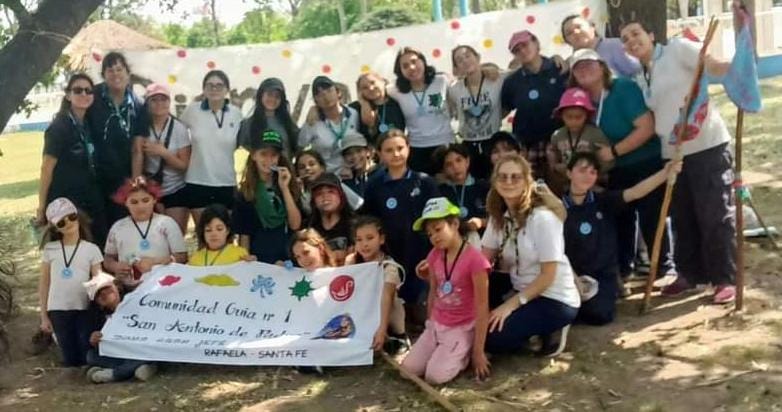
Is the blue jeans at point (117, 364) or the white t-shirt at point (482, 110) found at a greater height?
the white t-shirt at point (482, 110)

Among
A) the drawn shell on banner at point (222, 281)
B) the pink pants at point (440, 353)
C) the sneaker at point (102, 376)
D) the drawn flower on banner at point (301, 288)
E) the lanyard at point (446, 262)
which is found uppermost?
the lanyard at point (446, 262)

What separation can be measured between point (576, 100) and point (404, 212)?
1.31 metres

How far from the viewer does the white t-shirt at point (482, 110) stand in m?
6.70

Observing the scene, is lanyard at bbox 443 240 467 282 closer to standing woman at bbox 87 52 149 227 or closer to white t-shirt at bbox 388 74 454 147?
white t-shirt at bbox 388 74 454 147

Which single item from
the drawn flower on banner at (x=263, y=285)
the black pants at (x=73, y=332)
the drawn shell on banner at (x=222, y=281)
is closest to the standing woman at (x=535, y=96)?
the drawn flower on banner at (x=263, y=285)

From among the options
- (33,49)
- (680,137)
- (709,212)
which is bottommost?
(709,212)

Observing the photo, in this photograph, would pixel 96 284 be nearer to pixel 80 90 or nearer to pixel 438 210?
pixel 80 90

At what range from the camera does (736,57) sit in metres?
5.45

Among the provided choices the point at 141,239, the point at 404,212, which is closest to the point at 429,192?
the point at 404,212

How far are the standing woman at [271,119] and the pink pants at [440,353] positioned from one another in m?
1.93

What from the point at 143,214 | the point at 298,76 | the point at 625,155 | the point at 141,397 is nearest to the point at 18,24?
the point at 143,214

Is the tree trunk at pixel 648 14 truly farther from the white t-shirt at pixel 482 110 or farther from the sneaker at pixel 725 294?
the sneaker at pixel 725 294

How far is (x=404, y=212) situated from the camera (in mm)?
5914

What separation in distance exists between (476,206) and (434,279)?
101 centimetres
